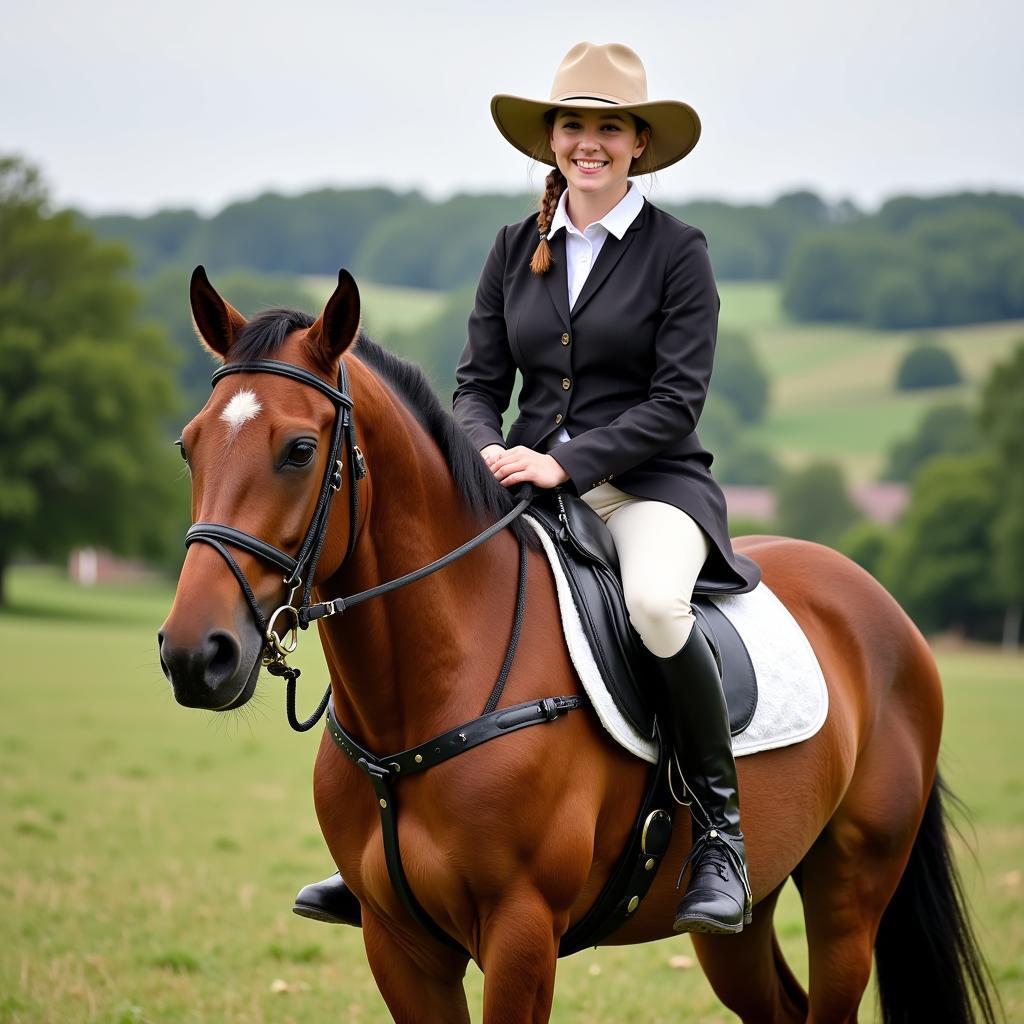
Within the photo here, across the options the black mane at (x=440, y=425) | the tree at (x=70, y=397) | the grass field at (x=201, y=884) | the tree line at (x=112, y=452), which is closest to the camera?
the black mane at (x=440, y=425)

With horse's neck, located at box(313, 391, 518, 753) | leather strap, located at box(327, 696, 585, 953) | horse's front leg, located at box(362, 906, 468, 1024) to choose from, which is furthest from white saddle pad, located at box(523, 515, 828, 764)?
horse's front leg, located at box(362, 906, 468, 1024)

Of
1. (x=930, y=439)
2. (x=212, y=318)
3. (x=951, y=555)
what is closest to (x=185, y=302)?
(x=930, y=439)

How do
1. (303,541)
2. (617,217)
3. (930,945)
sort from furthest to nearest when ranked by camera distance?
(930,945), (617,217), (303,541)

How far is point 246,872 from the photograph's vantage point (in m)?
10.8

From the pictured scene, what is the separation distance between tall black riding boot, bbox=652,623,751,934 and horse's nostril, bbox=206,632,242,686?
1621 mm

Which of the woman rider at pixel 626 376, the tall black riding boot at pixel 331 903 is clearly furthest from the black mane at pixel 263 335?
the tall black riding boot at pixel 331 903

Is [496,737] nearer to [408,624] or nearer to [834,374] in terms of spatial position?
[408,624]

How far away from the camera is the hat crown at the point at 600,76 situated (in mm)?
4859

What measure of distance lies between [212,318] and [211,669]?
115cm

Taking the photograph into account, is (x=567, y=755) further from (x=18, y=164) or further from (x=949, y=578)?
(x=949, y=578)

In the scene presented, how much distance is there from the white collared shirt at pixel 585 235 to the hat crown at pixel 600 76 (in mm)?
373

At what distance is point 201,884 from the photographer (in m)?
10.2

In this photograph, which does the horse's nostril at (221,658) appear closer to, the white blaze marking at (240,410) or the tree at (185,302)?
the white blaze marking at (240,410)

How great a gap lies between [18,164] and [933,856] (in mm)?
52930
